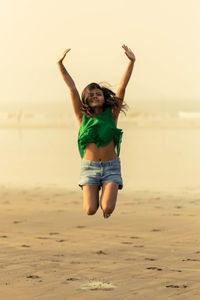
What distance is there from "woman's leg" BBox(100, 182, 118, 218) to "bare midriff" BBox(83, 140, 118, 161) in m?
0.37

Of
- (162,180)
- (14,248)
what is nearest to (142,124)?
(162,180)

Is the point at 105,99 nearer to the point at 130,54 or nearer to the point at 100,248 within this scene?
the point at 130,54

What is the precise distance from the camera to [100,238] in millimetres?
17875

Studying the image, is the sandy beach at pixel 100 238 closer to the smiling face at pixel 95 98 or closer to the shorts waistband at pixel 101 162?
the shorts waistband at pixel 101 162

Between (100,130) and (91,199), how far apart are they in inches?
36.4

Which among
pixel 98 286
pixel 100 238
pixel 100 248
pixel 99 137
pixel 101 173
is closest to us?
pixel 99 137

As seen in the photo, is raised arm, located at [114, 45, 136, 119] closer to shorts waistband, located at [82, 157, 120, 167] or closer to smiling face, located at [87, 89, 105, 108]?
smiling face, located at [87, 89, 105, 108]

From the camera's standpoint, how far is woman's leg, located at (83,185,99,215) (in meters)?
8.79

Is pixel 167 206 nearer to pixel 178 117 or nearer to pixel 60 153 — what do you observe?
pixel 60 153

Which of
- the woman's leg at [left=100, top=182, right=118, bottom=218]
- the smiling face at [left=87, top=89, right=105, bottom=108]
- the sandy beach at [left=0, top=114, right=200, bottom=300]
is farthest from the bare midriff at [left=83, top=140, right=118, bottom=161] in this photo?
the sandy beach at [left=0, top=114, right=200, bottom=300]

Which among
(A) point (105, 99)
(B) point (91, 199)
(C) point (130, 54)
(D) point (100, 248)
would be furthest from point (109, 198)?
(D) point (100, 248)

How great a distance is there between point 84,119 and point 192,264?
7575mm

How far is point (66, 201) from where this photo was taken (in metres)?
23.2

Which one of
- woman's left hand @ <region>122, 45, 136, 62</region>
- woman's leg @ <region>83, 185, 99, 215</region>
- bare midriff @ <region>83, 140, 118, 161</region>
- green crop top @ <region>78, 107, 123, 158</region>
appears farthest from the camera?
bare midriff @ <region>83, 140, 118, 161</region>
